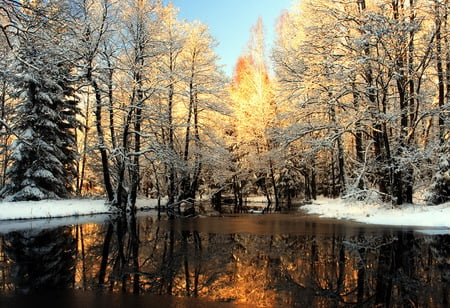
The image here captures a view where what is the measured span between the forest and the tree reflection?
2.93 m

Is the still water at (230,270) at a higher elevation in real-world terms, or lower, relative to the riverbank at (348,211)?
lower

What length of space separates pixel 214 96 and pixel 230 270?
71.0 feet

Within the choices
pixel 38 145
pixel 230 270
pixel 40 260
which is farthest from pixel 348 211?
pixel 38 145

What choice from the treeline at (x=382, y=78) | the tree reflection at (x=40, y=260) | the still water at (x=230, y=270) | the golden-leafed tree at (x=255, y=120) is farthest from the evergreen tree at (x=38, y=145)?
the golden-leafed tree at (x=255, y=120)

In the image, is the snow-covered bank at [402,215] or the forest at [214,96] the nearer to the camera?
the snow-covered bank at [402,215]

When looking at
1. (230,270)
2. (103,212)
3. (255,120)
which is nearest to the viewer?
(230,270)

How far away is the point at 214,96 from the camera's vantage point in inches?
1081

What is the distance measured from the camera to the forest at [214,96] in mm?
15594

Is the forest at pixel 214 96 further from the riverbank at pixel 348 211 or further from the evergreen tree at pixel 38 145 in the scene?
the riverbank at pixel 348 211

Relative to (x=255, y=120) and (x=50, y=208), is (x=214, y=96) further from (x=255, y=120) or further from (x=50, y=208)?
Result: (x=50, y=208)

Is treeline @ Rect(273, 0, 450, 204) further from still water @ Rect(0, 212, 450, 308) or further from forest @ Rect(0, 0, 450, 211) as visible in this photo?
still water @ Rect(0, 212, 450, 308)

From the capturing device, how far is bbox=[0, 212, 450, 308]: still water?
516 cm

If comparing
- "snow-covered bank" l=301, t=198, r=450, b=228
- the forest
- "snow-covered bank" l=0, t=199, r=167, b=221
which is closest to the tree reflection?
the forest

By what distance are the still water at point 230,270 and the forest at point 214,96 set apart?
13.2 feet
